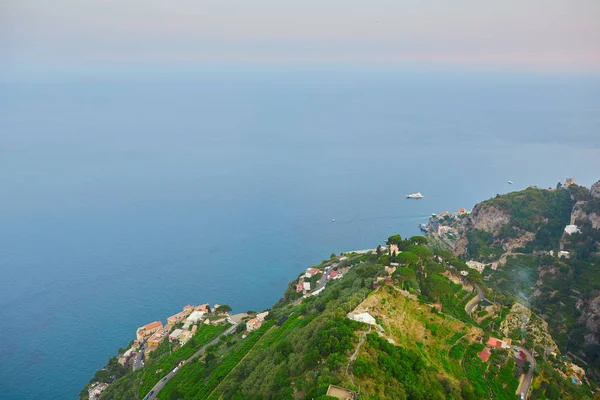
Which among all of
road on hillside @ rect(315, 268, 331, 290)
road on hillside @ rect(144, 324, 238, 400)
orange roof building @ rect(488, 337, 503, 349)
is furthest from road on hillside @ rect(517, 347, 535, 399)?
road on hillside @ rect(144, 324, 238, 400)

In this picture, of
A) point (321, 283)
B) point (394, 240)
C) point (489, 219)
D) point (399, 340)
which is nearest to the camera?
point (399, 340)

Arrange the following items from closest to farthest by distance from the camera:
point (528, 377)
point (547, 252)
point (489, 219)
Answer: point (528, 377) → point (547, 252) → point (489, 219)

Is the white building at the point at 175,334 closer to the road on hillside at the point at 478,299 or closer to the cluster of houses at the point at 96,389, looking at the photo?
the cluster of houses at the point at 96,389

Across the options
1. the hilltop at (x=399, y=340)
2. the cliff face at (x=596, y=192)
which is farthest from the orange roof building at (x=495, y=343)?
the cliff face at (x=596, y=192)

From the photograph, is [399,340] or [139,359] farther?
[139,359]

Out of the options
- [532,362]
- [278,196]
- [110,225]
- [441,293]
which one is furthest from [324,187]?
[532,362]

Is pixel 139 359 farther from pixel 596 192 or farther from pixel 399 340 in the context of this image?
pixel 596 192

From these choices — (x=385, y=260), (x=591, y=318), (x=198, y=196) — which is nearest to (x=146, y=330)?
(x=385, y=260)
